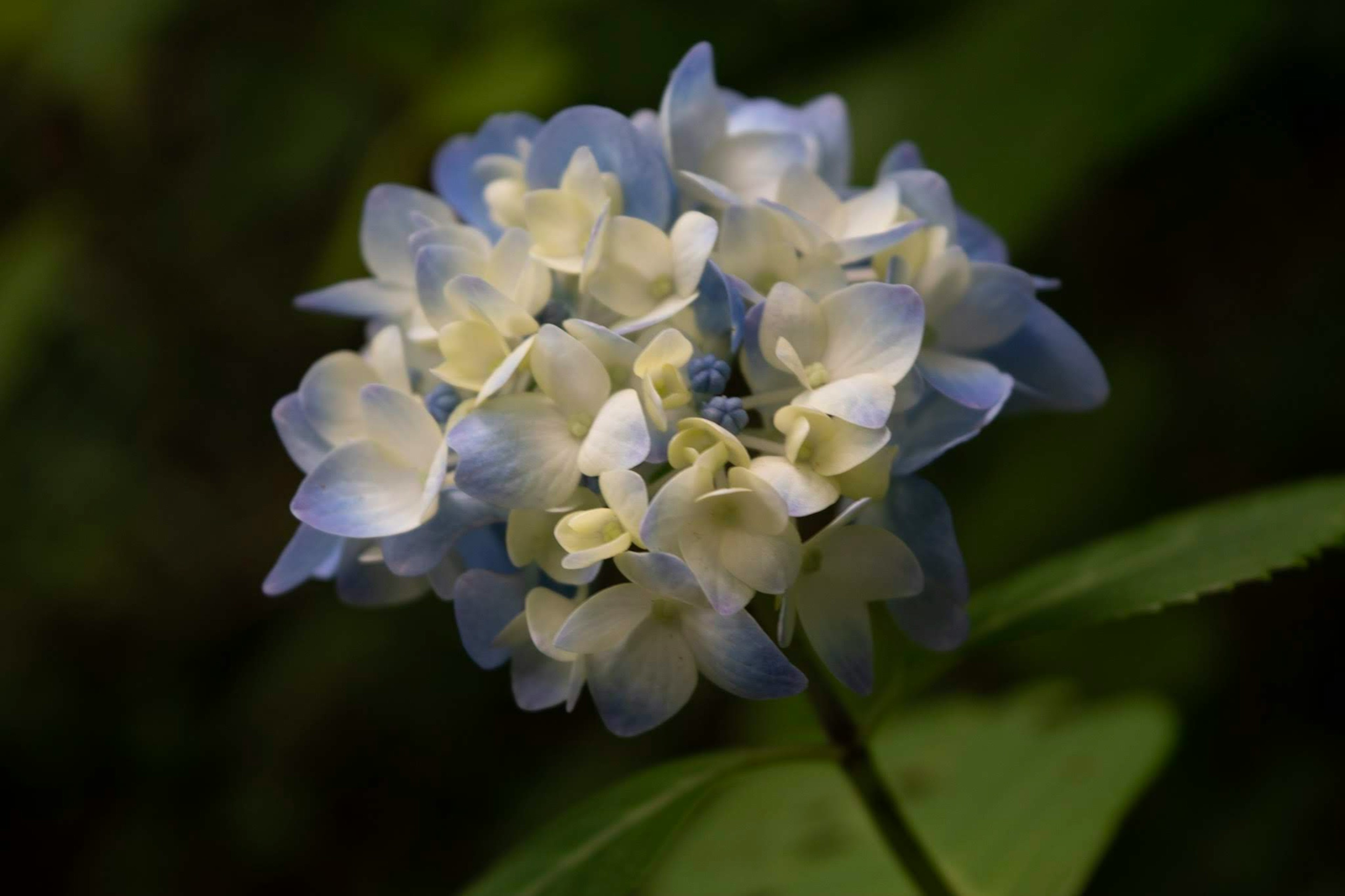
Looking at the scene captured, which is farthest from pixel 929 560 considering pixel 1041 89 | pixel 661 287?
pixel 1041 89

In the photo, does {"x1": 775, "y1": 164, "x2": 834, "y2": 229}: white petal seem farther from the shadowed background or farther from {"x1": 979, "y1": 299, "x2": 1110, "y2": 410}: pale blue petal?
the shadowed background

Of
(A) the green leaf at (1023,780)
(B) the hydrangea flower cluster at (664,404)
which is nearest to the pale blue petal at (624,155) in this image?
(B) the hydrangea flower cluster at (664,404)

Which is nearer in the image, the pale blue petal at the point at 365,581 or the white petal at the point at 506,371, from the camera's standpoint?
the white petal at the point at 506,371

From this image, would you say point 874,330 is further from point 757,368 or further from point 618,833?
point 618,833

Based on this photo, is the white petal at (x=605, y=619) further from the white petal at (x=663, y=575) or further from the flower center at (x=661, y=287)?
the flower center at (x=661, y=287)

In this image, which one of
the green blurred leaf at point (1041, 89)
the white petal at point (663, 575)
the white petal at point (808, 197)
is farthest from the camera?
the green blurred leaf at point (1041, 89)

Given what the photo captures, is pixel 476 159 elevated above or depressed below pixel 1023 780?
above

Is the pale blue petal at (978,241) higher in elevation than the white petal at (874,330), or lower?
lower

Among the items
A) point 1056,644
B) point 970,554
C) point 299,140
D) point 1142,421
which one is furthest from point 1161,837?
point 299,140

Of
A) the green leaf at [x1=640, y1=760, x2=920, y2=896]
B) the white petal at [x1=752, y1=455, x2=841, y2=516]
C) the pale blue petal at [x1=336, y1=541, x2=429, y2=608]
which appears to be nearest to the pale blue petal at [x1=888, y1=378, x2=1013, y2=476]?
the white petal at [x1=752, y1=455, x2=841, y2=516]
